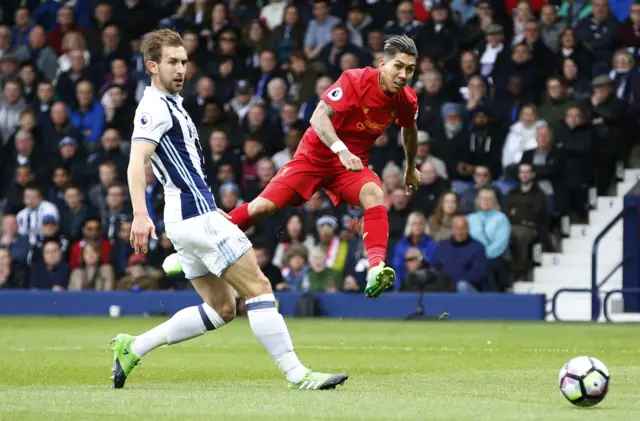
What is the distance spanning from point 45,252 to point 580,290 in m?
7.83

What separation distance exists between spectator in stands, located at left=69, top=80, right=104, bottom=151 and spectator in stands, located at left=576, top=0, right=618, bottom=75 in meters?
7.83

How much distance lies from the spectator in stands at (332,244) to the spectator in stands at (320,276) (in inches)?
3.0

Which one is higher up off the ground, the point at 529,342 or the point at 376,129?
the point at 376,129

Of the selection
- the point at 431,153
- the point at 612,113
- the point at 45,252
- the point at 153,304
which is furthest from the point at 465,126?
the point at 45,252

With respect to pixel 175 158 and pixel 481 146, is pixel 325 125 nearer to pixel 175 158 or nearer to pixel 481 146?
pixel 175 158

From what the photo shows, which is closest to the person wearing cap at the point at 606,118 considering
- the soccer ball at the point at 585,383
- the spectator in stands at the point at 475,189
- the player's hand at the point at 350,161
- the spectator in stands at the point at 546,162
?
the spectator in stands at the point at 546,162

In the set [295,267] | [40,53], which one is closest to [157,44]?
[295,267]

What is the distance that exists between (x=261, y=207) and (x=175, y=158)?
294 cm

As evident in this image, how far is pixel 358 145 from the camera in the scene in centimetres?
1128

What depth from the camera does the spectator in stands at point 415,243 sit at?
18359mm

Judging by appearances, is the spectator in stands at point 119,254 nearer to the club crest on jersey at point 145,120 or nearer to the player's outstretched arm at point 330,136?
the player's outstretched arm at point 330,136

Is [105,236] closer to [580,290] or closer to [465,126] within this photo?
[465,126]

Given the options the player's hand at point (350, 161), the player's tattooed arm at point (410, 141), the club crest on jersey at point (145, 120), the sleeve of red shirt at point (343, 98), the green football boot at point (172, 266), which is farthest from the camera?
the player's tattooed arm at point (410, 141)

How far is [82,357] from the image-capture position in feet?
40.7
